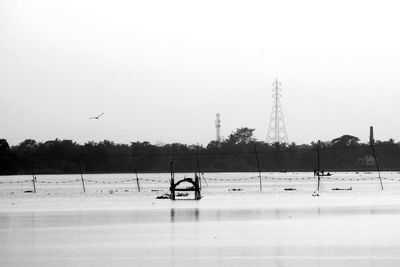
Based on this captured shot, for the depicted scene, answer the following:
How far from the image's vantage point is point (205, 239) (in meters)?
24.2

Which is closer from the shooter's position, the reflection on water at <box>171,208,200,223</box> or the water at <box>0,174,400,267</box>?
the water at <box>0,174,400,267</box>

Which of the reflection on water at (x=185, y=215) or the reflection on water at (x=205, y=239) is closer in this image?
the reflection on water at (x=205, y=239)

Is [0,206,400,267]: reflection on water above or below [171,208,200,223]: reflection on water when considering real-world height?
below

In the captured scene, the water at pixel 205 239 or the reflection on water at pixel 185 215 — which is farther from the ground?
the reflection on water at pixel 185 215

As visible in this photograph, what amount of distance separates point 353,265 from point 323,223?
11.8 m

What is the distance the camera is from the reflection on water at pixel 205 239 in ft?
63.4

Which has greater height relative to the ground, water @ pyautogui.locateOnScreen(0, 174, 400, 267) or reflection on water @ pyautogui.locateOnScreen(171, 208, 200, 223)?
reflection on water @ pyautogui.locateOnScreen(171, 208, 200, 223)

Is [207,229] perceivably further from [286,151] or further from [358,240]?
[286,151]

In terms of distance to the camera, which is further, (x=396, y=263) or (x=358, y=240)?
(x=358, y=240)

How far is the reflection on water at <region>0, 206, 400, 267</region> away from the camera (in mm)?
19328

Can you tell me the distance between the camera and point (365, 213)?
35.5m

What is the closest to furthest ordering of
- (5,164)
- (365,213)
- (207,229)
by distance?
(207,229)
(365,213)
(5,164)

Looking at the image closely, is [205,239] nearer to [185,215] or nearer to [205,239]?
[205,239]

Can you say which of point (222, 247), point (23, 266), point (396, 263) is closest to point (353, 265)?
point (396, 263)
